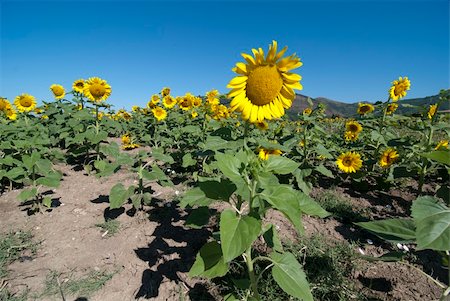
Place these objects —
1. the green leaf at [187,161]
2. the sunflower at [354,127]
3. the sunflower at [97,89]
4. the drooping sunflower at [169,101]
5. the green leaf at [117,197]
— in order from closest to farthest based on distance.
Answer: the green leaf at [117,197] < the green leaf at [187,161] < the sunflower at [97,89] < the sunflower at [354,127] < the drooping sunflower at [169,101]

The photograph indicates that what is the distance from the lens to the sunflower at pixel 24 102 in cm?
685

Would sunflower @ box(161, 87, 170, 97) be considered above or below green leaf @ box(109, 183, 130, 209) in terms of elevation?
above

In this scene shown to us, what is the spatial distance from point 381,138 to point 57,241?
462 cm

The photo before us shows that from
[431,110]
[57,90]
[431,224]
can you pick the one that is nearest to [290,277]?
[431,224]

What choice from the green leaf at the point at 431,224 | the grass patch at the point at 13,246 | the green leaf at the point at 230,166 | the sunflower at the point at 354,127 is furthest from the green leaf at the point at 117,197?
the sunflower at the point at 354,127

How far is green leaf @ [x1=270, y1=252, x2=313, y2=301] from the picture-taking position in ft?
5.42

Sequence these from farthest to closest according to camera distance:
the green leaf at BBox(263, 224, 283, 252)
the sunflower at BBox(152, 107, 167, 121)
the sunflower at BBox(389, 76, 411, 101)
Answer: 1. the sunflower at BBox(152, 107, 167, 121)
2. the sunflower at BBox(389, 76, 411, 101)
3. the green leaf at BBox(263, 224, 283, 252)

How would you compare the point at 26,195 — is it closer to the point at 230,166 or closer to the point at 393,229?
the point at 230,166

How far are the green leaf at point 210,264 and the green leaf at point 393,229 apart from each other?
905mm

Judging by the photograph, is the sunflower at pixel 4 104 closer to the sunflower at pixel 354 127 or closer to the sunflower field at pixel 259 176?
the sunflower field at pixel 259 176

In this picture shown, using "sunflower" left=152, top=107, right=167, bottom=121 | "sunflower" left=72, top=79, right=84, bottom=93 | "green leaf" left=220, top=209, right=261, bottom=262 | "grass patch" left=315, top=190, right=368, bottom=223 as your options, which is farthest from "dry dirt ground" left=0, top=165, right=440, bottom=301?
"sunflower" left=72, top=79, right=84, bottom=93

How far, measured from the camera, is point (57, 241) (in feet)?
10.7

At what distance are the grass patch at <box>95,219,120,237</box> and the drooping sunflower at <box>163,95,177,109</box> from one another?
4.10 meters

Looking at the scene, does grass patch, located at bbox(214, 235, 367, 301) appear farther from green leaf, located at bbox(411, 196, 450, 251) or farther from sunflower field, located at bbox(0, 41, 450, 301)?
green leaf, located at bbox(411, 196, 450, 251)
